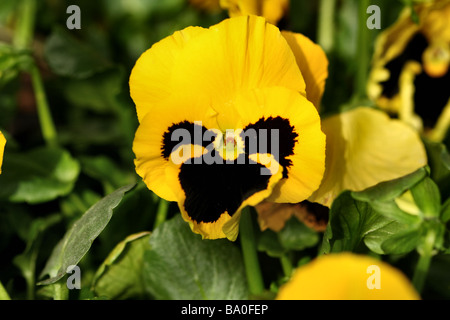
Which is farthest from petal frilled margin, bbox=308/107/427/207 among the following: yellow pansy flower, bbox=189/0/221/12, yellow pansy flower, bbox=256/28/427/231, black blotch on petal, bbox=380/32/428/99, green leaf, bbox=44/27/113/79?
yellow pansy flower, bbox=189/0/221/12

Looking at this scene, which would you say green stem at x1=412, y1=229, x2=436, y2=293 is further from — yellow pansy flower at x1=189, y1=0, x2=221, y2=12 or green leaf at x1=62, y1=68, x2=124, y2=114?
yellow pansy flower at x1=189, y1=0, x2=221, y2=12

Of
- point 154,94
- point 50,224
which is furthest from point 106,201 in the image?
point 50,224

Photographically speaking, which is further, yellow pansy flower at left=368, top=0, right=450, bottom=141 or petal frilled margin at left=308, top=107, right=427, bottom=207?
yellow pansy flower at left=368, top=0, right=450, bottom=141

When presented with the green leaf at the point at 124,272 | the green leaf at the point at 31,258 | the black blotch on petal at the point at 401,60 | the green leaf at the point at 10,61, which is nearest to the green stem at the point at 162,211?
the green leaf at the point at 124,272

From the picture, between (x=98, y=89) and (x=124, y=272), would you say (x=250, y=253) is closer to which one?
(x=124, y=272)

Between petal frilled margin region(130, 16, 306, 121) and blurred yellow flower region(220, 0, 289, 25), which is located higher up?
blurred yellow flower region(220, 0, 289, 25)

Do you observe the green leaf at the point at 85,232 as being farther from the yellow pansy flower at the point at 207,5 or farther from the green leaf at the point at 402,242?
the yellow pansy flower at the point at 207,5
